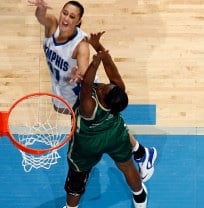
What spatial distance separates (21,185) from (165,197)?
1.24 meters

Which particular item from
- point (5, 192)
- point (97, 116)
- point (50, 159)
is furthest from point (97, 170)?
point (97, 116)

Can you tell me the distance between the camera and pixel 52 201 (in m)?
5.40

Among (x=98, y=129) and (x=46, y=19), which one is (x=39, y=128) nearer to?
(x=46, y=19)

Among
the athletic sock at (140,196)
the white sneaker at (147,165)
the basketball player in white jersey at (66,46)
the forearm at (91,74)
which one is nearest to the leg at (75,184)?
the athletic sock at (140,196)

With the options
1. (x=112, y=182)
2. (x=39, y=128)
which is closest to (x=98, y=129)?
(x=112, y=182)

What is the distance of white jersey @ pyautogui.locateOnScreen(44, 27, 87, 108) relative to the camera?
16.4 feet

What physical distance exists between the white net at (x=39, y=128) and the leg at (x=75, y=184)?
56 centimetres

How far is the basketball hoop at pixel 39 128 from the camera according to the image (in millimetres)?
5570

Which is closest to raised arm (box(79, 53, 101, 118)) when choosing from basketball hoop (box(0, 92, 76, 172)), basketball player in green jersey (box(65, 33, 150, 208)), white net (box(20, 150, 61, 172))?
basketball player in green jersey (box(65, 33, 150, 208))

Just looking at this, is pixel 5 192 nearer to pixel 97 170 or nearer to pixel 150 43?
pixel 97 170

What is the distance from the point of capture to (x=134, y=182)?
16.6 ft

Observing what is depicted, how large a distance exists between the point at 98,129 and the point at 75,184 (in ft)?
1.95

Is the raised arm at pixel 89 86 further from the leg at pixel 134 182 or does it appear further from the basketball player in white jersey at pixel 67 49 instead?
the leg at pixel 134 182

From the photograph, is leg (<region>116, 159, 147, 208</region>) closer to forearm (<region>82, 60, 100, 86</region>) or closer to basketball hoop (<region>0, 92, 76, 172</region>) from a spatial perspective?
basketball hoop (<region>0, 92, 76, 172</region>)
